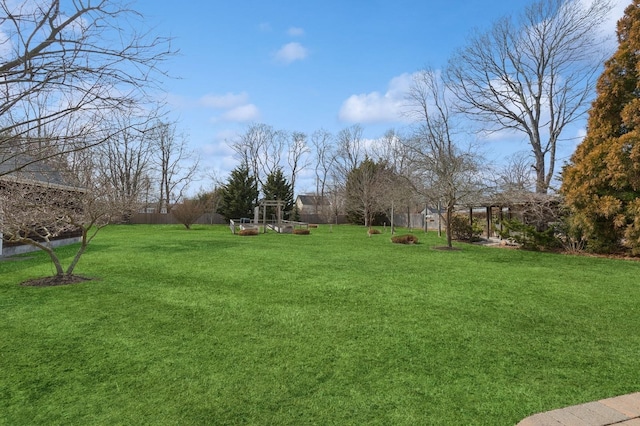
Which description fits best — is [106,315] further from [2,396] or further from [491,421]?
[491,421]

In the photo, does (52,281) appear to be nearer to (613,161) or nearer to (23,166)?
(23,166)

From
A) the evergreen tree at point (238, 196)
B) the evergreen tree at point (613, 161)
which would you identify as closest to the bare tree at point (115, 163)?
the evergreen tree at point (238, 196)

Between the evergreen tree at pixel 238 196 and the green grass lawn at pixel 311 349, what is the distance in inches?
1065

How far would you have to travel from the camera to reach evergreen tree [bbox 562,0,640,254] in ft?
34.5

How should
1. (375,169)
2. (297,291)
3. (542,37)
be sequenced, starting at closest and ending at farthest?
(297,291) < (542,37) < (375,169)

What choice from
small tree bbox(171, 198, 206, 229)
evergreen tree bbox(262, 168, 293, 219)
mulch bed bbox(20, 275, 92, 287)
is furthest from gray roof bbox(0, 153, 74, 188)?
evergreen tree bbox(262, 168, 293, 219)

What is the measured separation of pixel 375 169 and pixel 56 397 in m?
36.3

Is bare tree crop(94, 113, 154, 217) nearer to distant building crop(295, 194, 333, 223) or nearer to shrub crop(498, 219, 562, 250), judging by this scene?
shrub crop(498, 219, 562, 250)

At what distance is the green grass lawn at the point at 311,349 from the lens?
2.56m

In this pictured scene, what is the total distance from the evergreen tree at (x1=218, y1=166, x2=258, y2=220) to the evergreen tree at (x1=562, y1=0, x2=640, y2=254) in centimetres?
2624

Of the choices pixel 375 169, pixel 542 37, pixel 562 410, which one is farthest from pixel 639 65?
pixel 375 169

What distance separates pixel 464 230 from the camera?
1691 cm

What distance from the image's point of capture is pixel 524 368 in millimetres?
3203

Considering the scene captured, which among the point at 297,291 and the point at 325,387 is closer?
the point at 325,387
